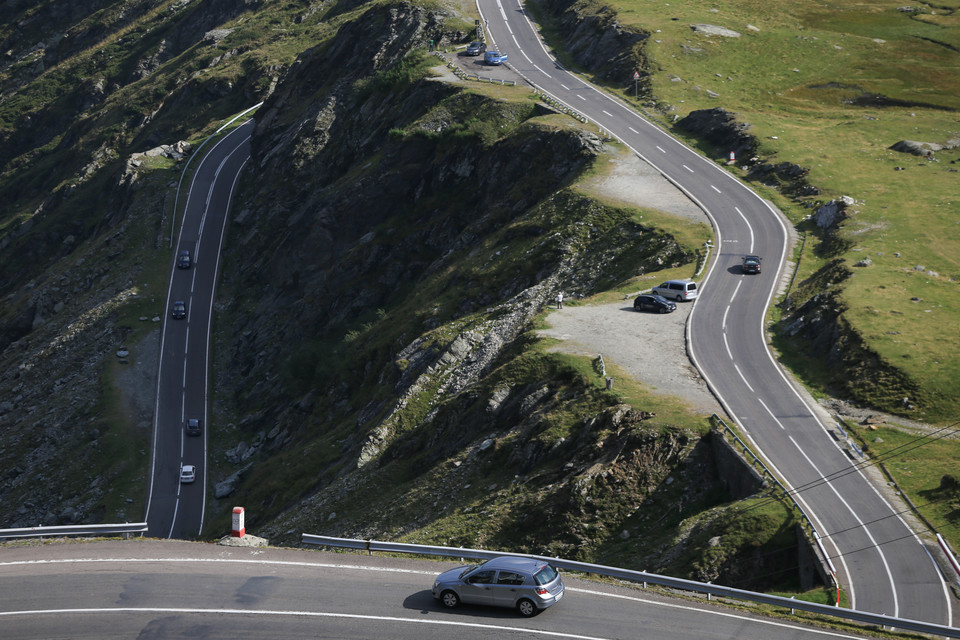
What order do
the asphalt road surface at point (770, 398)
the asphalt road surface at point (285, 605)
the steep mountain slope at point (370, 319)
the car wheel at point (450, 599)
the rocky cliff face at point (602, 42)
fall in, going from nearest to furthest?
the asphalt road surface at point (285, 605) < the car wheel at point (450, 599) < the asphalt road surface at point (770, 398) < the steep mountain slope at point (370, 319) < the rocky cliff face at point (602, 42)

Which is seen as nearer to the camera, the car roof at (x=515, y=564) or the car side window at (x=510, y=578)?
the car side window at (x=510, y=578)

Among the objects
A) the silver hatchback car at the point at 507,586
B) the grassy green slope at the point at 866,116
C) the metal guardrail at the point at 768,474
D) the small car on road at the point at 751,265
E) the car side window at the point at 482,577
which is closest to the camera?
the silver hatchback car at the point at 507,586

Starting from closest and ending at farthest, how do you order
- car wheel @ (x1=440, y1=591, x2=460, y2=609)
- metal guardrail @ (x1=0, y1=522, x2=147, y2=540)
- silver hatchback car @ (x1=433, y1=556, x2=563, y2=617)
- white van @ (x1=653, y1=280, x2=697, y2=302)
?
silver hatchback car @ (x1=433, y1=556, x2=563, y2=617) < car wheel @ (x1=440, y1=591, x2=460, y2=609) < metal guardrail @ (x1=0, y1=522, x2=147, y2=540) < white van @ (x1=653, y1=280, x2=697, y2=302)

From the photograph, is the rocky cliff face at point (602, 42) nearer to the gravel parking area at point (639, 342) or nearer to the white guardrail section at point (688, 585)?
the gravel parking area at point (639, 342)

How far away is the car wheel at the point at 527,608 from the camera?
27.8 m

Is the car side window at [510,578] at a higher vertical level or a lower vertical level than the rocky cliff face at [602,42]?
lower

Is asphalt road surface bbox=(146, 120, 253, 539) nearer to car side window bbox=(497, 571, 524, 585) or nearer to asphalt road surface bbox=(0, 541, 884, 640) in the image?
asphalt road surface bbox=(0, 541, 884, 640)

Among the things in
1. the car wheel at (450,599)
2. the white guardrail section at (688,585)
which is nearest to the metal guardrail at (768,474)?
the white guardrail section at (688,585)

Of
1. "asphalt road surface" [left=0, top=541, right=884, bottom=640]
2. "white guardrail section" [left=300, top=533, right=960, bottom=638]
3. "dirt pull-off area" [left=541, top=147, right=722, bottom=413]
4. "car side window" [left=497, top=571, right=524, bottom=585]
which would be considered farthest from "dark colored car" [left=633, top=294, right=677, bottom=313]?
Result: "car side window" [left=497, top=571, right=524, bottom=585]

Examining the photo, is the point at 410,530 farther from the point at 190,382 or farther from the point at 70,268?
the point at 70,268

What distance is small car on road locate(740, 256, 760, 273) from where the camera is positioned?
61844 millimetres

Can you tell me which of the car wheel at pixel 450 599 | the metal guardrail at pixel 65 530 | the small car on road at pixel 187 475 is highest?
the metal guardrail at pixel 65 530

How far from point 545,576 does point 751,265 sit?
3913 cm

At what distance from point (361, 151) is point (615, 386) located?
2386 inches
